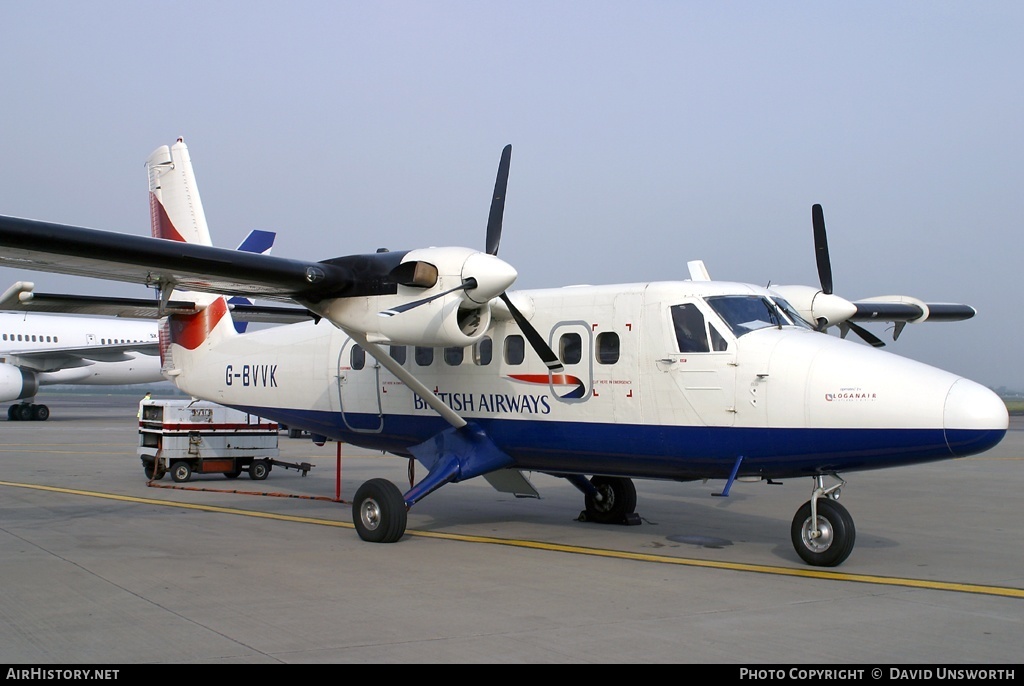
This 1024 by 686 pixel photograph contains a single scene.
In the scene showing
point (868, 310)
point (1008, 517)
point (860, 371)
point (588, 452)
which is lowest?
point (1008, 517)

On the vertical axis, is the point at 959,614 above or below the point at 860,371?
below

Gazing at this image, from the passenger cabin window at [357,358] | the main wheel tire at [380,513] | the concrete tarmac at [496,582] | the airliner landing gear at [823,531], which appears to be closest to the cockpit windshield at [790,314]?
the airliner landing gear at [823,531]

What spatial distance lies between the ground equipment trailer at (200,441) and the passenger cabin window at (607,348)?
846 cm

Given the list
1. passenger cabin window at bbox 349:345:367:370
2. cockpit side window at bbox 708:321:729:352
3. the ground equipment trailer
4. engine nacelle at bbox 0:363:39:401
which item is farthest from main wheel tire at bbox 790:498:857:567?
engine nacelle at bbox 0:363:39:401

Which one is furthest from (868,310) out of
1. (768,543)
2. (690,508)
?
(768,543)

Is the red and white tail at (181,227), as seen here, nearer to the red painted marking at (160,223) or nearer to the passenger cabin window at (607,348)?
the red painted marking at (160,223)

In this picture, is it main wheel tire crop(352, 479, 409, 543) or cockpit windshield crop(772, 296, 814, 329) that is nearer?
cockpit windshield crop(772, 296, 814, 329)

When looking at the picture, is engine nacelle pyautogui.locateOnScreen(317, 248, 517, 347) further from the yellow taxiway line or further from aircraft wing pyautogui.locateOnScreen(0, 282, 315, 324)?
the yellow taxiway line

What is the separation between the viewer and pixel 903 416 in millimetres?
8164

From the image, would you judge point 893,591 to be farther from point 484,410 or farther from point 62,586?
point 62,586

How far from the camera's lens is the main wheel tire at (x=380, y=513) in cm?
1013

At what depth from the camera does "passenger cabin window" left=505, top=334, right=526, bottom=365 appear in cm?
1057

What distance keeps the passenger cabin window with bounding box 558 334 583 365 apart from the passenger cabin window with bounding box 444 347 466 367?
4.43ft

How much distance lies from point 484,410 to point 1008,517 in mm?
7762
